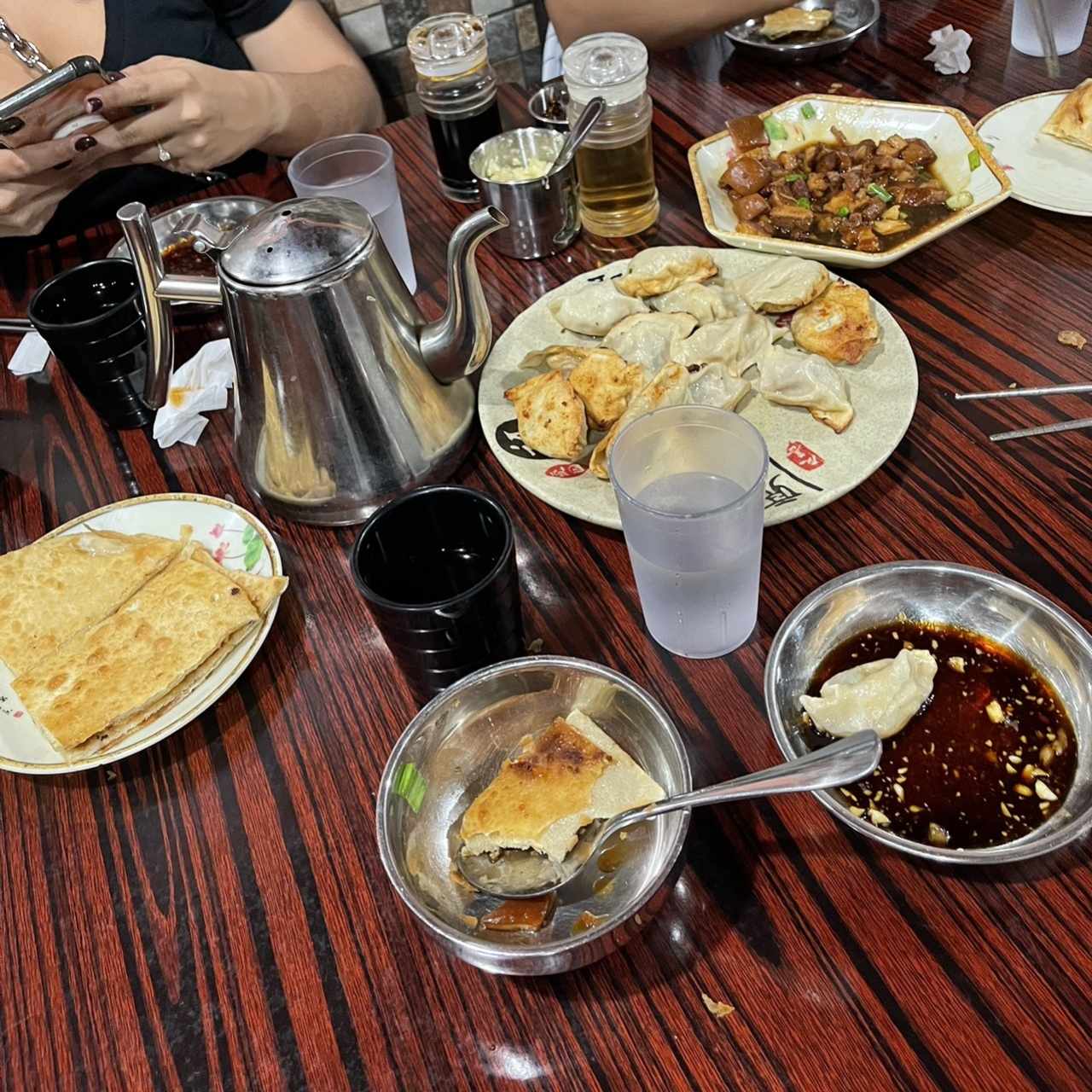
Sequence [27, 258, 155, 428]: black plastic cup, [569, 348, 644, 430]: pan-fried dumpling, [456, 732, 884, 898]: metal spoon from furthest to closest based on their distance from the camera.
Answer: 1. [27, 258, 155, 428]: black plastic cup
2. [569, 348, 644, 430]: pan-fried dumpling
3. [456, 732, 884, 898]: metal spoon

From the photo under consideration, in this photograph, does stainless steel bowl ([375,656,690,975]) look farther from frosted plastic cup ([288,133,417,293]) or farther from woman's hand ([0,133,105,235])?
woman's hand ([0,133,105,235])

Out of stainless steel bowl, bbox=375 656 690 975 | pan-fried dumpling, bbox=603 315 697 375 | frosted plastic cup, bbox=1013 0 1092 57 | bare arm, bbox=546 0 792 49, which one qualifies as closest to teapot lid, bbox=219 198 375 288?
pan-fried dumpling, bbox=603 315 697 375

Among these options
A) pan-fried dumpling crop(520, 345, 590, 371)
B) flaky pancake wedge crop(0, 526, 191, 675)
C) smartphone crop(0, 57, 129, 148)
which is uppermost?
smartphone crop(0, 57, 129, 148)

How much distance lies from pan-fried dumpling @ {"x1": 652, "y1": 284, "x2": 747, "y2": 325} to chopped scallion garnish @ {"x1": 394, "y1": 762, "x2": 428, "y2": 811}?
81cm

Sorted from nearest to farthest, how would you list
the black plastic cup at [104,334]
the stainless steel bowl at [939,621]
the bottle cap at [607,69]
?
the stainless steel bowl at [939,621]
the black plastic cup at [104,334]
the bottle cap at [607,69]

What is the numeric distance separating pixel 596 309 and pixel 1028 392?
616mm

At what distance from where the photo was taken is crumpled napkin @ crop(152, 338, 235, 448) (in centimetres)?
141

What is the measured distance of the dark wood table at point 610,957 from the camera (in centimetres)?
75

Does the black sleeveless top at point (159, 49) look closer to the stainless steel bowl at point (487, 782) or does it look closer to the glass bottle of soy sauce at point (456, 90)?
the glass bottle of soy sauce at point (456, 90)

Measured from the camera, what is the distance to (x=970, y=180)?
5.07ft

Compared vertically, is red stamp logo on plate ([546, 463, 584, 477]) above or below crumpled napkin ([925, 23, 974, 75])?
below

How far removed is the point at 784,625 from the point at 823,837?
216 millimetres

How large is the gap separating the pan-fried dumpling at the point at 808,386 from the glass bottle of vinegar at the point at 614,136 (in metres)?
0.51

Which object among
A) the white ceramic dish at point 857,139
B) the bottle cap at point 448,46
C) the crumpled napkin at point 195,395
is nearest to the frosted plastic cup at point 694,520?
the white ceramic dish at point 857,139
